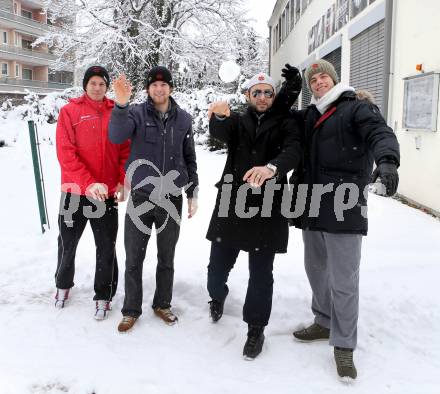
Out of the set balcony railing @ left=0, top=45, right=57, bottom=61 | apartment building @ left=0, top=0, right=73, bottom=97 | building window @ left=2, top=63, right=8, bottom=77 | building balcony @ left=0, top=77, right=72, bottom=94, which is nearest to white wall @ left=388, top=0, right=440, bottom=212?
building balcony @ left=0, top=77, right=72, bottom=94

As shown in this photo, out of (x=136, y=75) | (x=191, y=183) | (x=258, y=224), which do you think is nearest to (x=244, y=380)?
(x=258, y=224)

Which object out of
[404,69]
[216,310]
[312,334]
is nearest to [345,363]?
[312,334]

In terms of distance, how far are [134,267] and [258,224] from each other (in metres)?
1.01

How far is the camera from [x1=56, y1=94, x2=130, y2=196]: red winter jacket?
127 inches

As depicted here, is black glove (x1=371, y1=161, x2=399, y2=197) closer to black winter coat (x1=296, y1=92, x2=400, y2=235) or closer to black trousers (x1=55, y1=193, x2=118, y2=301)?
black winter coat (x1=296, y1=92, x2=400, y2=235)

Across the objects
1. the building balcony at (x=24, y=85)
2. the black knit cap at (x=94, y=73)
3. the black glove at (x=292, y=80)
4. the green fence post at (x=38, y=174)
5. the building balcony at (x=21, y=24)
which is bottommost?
the green fence post at (x=38, y=174)

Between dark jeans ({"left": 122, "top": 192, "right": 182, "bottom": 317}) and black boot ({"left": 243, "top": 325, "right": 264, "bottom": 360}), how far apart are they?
78 cm

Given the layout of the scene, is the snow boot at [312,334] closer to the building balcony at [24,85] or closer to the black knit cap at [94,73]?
the black knit cap at [94,73]

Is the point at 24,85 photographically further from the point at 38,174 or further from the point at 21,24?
the point at 38,174

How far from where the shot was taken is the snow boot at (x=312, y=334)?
Result: 3.18 m

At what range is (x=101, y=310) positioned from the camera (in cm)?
348

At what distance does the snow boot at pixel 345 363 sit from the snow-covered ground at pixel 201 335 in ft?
0.18

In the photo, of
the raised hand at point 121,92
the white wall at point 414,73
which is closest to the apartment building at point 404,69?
the white wall at point 414,73

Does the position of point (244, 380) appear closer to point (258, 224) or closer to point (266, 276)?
point (266, 276)
